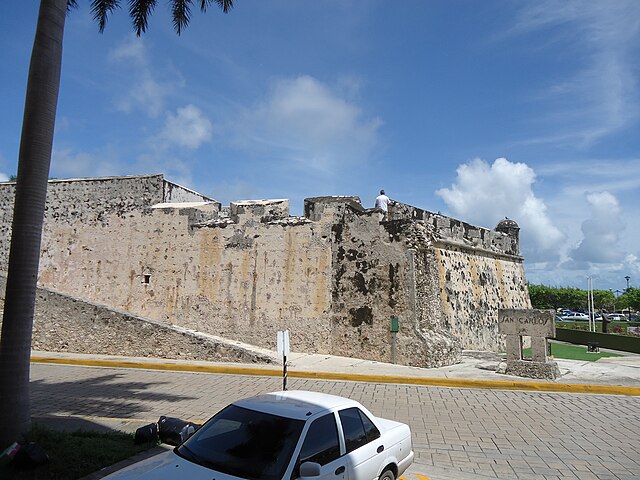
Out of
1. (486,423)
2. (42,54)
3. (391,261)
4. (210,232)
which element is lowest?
(486,423)

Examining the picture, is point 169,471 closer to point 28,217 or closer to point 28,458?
point 28,458

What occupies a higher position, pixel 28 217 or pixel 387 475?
pixel 28 217

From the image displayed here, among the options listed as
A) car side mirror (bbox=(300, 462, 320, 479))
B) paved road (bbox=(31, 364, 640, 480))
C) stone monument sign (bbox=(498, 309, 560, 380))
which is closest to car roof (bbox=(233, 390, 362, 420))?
car side mirror (bbox=(300, 462, 320, 479))

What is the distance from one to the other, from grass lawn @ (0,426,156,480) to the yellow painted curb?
20.6 ft

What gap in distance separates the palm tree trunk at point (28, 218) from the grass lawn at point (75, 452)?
48cm

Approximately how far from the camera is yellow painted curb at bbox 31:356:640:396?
11.5 meters

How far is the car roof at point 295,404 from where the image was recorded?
432 centimetres

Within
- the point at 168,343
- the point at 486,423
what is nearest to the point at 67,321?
the point at 168,343

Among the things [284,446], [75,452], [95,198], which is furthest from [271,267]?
[284,446]

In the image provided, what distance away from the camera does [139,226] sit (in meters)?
17.7

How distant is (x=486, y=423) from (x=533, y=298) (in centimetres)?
7407

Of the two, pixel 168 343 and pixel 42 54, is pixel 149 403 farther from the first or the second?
pixel 42 54

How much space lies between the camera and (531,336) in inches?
494

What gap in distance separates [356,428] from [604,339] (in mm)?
23049
